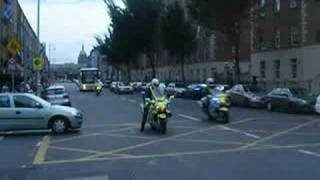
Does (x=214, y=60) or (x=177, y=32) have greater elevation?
(x=177, y=32)

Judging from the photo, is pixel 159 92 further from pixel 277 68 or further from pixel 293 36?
pixel 277 68

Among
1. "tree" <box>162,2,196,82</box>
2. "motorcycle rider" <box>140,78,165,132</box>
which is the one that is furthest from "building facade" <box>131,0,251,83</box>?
"motorcycle rider" <box>140,78,165,132</box>

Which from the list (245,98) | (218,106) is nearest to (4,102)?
(218,106)

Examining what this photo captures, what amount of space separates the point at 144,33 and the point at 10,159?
7323 centimetres

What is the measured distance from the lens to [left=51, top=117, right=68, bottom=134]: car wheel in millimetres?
24203

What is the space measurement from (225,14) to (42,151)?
1573 inches

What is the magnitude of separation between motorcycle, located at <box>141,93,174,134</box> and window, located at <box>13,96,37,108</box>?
3733 mm

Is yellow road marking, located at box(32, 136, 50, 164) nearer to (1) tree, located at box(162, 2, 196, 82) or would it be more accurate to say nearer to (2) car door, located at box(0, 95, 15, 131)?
(2) car door, located at box(0, 95, 15, 131)

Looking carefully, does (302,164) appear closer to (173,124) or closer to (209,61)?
(173,124)

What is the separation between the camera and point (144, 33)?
90.0 meters

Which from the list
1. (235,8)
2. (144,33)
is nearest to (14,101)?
(235,8)

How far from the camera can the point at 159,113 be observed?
23469 mm

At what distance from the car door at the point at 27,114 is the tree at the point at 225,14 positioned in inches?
1346

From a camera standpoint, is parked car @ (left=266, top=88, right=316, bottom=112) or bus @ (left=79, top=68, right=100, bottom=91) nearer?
parked car @ (left=266, top=88, right=316, bottom=112)
